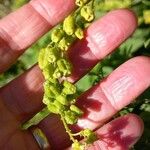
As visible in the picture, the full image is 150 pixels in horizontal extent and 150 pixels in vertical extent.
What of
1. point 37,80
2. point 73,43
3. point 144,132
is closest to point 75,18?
point 73,43

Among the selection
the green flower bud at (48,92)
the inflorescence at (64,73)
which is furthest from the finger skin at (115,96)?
the green flower bud at (48,92)

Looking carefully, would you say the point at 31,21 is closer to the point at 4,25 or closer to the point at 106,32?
the point at 4,25

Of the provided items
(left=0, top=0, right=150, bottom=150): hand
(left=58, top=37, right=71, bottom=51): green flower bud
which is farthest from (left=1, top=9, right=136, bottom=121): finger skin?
(left=58, top=37, right=71, bottom=51): green flower bud

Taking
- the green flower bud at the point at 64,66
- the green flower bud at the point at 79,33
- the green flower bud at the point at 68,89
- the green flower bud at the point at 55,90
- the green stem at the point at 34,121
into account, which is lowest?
the green stem at the point at 34,121

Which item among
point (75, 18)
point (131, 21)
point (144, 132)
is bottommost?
point (144, 132)

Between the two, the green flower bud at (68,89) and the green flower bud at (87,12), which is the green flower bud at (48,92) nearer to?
the green flower bud at (68,89)
